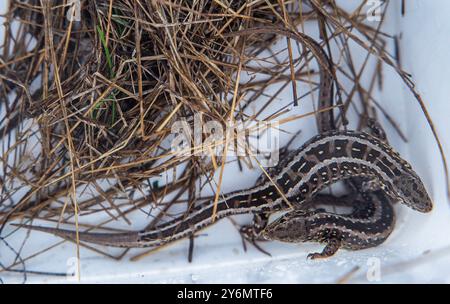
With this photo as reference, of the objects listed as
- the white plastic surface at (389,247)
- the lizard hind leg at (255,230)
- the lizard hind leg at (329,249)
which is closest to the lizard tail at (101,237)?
the white plastic surface at (389,247)

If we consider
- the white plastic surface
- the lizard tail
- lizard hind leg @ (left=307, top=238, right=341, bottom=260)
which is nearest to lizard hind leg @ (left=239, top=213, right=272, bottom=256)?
the white plastic surface

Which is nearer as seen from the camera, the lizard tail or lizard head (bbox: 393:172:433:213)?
lizard head (bbox: 393:172:433:213)

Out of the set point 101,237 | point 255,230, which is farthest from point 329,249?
point 101,237

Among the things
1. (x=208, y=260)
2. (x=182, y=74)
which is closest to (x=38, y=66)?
(x=182, y=74)

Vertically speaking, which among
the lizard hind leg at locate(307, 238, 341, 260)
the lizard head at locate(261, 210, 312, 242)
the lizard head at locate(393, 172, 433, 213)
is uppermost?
the lizard head at locate(393, 172, 433, 213)

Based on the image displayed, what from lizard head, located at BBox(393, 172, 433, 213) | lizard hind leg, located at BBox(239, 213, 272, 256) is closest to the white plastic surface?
lizard hind leg, located at BBox(239, 213, 272, 256)

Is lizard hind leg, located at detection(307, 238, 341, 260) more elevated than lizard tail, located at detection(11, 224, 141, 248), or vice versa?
lizard tail, located at detection(11, 224, 141, 248)

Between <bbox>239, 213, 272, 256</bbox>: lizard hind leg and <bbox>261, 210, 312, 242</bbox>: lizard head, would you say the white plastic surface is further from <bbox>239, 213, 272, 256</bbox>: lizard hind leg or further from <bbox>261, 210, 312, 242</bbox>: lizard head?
<bbox>261, 210, 312, 242</bbox>: lizard head
